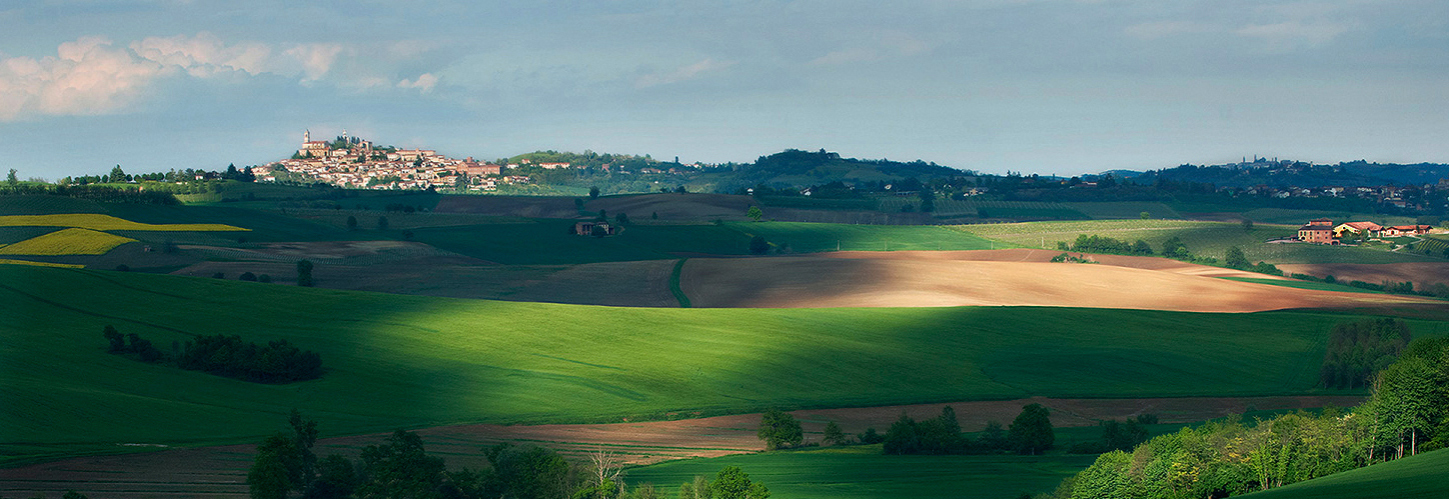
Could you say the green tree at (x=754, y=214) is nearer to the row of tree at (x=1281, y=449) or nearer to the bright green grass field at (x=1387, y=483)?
the row of tree at (x=1281, y=449)

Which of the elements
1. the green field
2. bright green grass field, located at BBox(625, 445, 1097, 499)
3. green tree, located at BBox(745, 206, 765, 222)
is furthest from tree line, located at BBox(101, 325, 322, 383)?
green tree, located at BBox(745, 206, 765, 222)

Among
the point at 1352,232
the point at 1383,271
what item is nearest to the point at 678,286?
the point at 1383,271

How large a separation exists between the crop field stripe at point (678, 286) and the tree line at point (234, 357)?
34.5 m

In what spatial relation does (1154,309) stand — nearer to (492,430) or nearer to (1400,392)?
(1400,392)

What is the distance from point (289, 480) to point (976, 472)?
82.4ft

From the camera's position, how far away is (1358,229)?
158 m

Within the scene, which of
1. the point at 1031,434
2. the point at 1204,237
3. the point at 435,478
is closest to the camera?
the point at 435,478

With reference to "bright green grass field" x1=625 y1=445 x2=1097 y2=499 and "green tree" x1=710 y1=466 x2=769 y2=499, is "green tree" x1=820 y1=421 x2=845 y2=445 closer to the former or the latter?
"bright green grass field" x1=625 y1=445 x2=1097 y2=499

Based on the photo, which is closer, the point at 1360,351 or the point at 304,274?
the point at 1360,351

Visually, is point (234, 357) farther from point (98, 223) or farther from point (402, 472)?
point (98, 223)

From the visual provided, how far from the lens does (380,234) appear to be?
132 metres

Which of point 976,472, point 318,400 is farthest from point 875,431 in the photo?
point 318,400

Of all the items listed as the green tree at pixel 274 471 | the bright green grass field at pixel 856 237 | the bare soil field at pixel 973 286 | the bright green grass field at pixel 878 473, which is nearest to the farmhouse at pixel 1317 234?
the bare soil field at pixel 973 286

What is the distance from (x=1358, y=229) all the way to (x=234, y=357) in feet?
466
